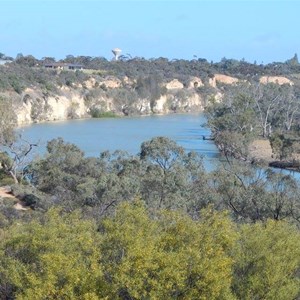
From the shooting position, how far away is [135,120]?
76.4 meters

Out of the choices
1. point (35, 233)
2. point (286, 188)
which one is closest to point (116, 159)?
point (286, 188)

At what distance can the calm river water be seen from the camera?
48.2 m

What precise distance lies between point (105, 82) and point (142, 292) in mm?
75318

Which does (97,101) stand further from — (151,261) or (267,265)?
(151,261)

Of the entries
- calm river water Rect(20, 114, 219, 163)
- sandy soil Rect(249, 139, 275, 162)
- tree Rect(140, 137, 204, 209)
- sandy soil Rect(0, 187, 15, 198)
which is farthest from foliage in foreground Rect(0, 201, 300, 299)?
sandy soil Rect(249, 139, 275, 162)

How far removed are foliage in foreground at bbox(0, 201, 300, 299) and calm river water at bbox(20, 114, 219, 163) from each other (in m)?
29.2

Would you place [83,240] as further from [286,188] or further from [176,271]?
[286,188]

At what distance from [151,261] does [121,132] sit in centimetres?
4973

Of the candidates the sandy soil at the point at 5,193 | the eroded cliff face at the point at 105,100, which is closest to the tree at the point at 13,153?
the sandy soil at the point at 5,193

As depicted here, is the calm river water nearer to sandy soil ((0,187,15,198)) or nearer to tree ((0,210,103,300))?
sandy soil ((0,187,15,198))

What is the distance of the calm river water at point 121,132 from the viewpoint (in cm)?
4822

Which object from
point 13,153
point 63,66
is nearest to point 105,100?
point 63,66

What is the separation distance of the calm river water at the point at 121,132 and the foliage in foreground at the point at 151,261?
29.2 metres

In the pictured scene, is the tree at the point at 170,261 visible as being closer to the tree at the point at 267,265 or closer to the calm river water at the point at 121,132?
the tree at the point at 267,265
